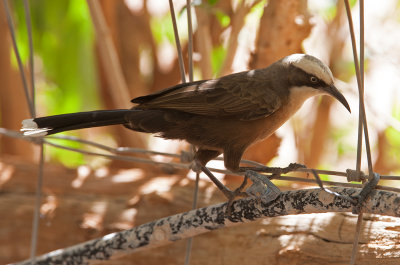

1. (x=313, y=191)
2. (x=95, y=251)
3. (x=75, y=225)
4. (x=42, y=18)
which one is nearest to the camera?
(x=313, y=191)

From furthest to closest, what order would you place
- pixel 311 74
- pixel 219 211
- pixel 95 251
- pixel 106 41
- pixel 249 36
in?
pixel 106 41
pixel 249 36
pixel 311 74
pixel 95 251
pixel 219 211

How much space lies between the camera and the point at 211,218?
1731 mm

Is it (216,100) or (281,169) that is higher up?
(216,100)

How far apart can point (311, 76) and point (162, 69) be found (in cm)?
218

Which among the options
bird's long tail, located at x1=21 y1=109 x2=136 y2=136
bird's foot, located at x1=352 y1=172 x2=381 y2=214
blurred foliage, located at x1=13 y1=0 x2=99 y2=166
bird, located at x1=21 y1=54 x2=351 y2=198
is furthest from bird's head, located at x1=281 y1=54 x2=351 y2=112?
blurred foliage, located at x1=13 y1=0 x2=99 y2=166

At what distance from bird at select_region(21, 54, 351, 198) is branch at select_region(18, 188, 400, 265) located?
1.41 ft

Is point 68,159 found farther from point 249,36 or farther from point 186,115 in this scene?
point 186,115

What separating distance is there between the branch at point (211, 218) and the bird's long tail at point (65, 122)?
460 mm

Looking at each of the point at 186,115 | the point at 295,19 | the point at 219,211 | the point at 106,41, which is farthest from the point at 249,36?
the point at 219,211

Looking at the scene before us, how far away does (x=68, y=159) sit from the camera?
5.21m

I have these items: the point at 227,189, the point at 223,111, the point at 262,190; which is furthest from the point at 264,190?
the point at 223,111

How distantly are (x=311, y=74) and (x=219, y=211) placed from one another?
68cm

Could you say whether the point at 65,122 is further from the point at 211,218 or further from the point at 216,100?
the point at 211,218

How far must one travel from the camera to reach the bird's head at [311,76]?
206cm
